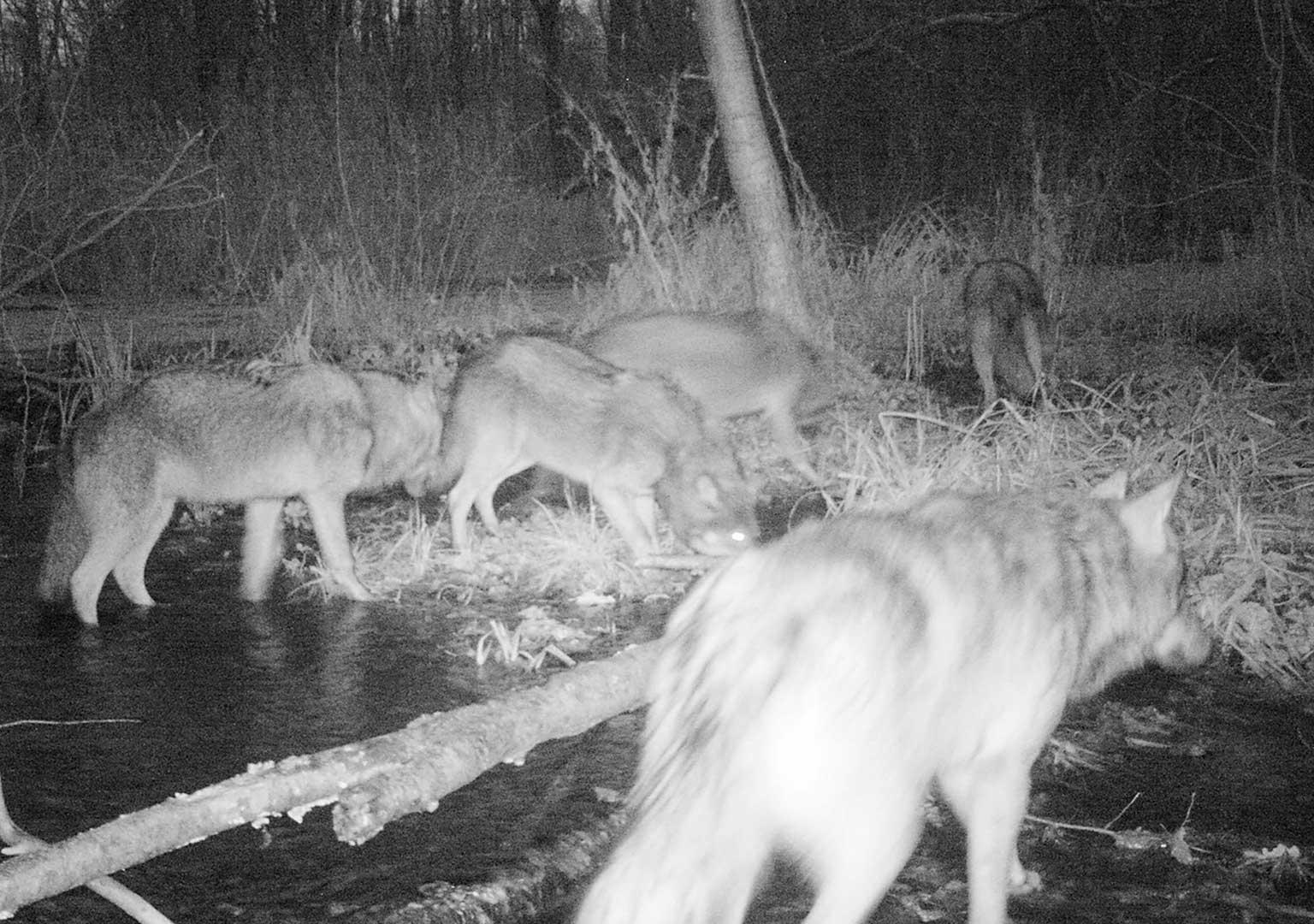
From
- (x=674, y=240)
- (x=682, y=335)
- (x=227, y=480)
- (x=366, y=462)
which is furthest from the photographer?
(x=674, y=240)

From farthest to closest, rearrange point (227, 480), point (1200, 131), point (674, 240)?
point (1200, 131)
point (674, 240)
point (227, 480)

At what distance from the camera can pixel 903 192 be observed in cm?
2350

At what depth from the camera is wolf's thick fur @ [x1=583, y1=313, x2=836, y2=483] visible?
9688 millimetres

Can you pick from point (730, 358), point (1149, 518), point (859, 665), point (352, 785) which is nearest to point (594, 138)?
point (730, 358)

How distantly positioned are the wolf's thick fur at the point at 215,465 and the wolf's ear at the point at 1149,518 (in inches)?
161

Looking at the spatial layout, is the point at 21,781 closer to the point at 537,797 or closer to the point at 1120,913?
the point at 537,797

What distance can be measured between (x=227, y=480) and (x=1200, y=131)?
18786 mm

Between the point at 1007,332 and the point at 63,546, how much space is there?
732 cm

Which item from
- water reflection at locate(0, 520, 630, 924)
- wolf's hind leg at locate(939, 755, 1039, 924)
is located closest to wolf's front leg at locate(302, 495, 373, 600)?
water reflection at locate(0, 520, 630, 924)

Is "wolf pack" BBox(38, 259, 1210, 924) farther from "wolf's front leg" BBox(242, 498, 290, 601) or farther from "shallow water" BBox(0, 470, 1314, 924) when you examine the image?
"wolf's front leg" BBox(242, 498, 290, 601)

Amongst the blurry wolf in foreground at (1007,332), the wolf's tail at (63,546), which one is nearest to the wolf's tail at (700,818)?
the wolf's tail at (63,546)

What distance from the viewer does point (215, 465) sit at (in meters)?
6.68

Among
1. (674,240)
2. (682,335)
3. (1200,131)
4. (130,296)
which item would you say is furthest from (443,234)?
(1200,131)

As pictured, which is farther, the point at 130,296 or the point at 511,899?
the point at 130,296
